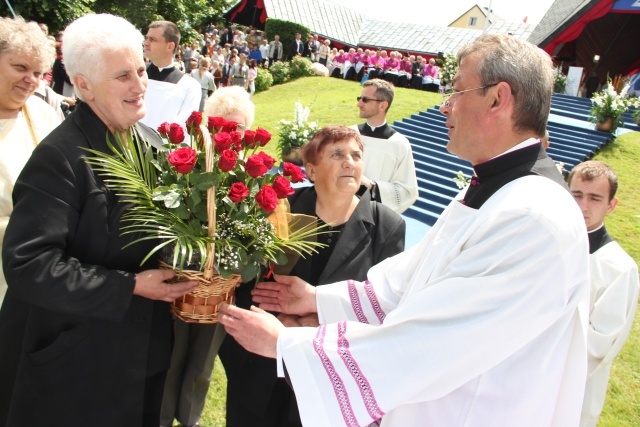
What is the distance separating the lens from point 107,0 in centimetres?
2725

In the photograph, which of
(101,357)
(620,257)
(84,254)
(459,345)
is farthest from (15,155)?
(620,257)

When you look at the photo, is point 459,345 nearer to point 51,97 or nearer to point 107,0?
point 51,97

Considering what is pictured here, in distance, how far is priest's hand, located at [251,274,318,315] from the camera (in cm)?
224

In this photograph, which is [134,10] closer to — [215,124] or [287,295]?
[215,124]

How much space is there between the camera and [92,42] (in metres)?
1.87

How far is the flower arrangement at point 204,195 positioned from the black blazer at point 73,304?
12 cm

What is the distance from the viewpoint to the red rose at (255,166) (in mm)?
1781

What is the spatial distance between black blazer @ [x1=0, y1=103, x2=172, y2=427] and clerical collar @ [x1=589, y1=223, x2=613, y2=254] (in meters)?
2.52

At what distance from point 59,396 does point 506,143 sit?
198 cm

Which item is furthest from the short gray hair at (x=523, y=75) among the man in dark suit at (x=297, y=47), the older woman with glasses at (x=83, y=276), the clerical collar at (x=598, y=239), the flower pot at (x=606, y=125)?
the man in dark suit at (x=297, y=47)

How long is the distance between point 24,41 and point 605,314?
3.56 meters

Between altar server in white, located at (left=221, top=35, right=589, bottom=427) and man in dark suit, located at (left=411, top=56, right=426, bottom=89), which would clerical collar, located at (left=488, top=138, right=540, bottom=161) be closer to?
altar server in white, located at (left=221, top=35, right=589, bottom=427)

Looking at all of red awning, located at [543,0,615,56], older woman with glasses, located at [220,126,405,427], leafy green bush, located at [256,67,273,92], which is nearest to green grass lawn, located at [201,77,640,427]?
leafy green bush, located at [256,67,273,92]

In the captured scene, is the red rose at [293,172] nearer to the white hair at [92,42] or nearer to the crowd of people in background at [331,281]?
the crowd of people in background at [331,281]
